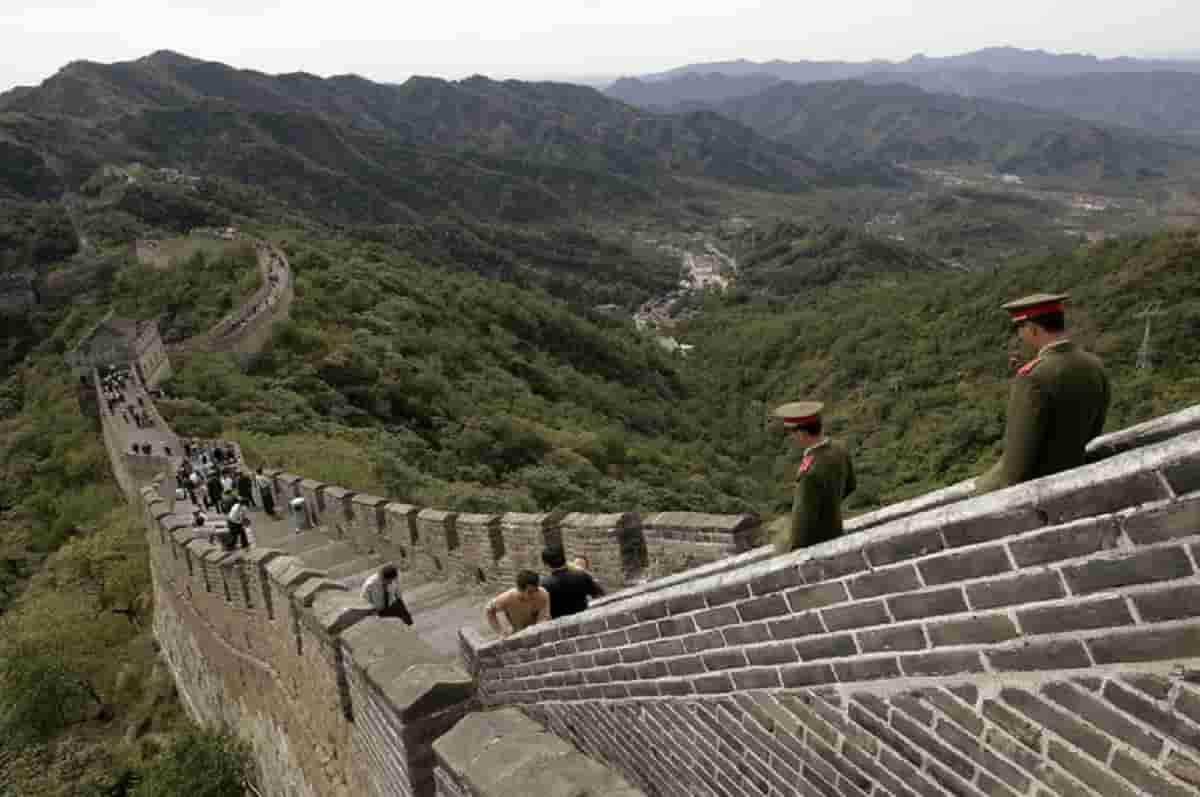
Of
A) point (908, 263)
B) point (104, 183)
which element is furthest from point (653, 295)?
point (104, 183)

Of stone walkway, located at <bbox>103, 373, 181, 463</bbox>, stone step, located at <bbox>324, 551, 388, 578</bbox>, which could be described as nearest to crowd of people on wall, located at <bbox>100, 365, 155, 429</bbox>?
stone walkway, located at <bbox>103, 373, 181, 463</bbox>

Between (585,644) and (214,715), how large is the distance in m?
7.98

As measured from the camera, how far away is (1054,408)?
9.98ft

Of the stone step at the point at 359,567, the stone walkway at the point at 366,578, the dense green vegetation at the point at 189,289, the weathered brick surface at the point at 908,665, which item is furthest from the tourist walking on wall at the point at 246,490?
the dense green vegetation at the point at 189,289

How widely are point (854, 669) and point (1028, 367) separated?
125 cm

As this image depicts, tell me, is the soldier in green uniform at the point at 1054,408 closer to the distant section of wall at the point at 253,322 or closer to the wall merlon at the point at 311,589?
the wall merlon at the point at 311,589

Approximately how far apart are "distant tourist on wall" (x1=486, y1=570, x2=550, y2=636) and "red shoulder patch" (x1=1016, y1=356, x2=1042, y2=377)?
12.6 ft

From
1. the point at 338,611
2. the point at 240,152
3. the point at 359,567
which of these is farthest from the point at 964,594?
the point at 240,152

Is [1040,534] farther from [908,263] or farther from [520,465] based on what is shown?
[908,263]

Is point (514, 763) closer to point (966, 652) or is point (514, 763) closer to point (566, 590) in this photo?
point (966, 652)

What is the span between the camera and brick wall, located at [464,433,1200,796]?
6.91 ft

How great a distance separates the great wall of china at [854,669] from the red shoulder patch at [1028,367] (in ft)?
1.37

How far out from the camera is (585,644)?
5.04 meters

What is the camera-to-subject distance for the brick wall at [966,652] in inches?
82.9
